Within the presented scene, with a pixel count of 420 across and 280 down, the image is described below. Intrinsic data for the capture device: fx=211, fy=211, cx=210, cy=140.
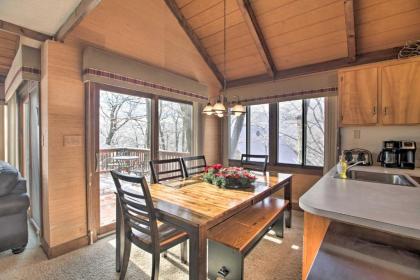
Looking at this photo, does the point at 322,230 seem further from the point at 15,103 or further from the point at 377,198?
the point at 15,103

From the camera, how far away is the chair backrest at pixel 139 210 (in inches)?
60.9

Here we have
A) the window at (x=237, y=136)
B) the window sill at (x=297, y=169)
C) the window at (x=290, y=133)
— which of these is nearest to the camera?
the window sill at (x=297, y=169)

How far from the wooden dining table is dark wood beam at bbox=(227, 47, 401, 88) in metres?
2.17

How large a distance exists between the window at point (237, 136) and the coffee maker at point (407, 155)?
2.58 metres

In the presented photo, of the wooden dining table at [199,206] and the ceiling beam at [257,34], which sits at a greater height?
the ceiling beam at [257,34]

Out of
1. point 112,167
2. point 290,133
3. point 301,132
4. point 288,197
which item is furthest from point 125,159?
point 301,132

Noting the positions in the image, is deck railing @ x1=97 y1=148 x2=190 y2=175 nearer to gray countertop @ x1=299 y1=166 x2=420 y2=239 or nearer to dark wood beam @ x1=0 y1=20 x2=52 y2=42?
dark wood beam @ x1=0 y1=20 x2=52 y2=42

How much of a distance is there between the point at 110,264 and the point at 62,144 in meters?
1.40

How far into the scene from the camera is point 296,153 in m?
3.90

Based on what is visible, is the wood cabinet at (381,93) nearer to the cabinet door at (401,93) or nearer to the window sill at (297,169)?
the cabinet door at (401,93)

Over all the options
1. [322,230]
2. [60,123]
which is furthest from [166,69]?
[322,230]

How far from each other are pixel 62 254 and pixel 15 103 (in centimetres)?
287

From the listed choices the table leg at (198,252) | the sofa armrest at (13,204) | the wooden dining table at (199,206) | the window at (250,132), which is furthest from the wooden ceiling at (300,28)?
the sofa armrest at (13,204)

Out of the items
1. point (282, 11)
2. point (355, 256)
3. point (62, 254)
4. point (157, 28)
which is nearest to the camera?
point (355, 256)
